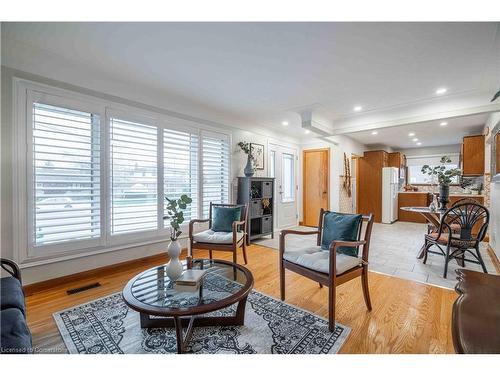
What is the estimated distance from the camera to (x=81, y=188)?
263 centimetres

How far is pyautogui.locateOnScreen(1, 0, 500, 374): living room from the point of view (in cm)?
161

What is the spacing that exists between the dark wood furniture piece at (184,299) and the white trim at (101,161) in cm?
131

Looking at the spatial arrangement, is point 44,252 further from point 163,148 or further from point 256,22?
point 256,22

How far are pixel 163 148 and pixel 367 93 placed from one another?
3032 mm

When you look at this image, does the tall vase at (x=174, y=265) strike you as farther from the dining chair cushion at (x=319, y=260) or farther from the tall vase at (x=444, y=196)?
the tall vase at (x=444, y=196)

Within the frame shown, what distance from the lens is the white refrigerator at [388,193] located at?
6375mm

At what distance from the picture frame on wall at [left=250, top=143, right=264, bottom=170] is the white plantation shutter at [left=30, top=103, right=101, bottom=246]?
275 centimetres

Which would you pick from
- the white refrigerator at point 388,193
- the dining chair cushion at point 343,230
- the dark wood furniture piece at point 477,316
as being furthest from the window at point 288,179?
the dark wood furniture piece at point 477,316

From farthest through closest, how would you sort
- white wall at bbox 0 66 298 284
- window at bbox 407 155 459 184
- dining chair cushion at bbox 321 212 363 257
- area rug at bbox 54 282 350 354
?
window at bbox 407 155 459 184, white wall at bbox 0 66 298 284, dining chair cushion at bbox 321 212 363 257, area rug at bbox 54 282 350 354

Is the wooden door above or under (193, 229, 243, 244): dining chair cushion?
above

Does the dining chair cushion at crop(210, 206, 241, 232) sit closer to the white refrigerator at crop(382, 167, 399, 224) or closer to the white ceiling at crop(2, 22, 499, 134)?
the white ceiling at crop(2, 22, 499, 134)

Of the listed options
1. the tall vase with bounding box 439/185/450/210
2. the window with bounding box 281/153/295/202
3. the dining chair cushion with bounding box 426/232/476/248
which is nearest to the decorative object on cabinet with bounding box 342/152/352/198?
the window with bounding box 281/153/295/202

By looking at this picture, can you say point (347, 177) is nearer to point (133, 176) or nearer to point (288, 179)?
point (288, 179)
